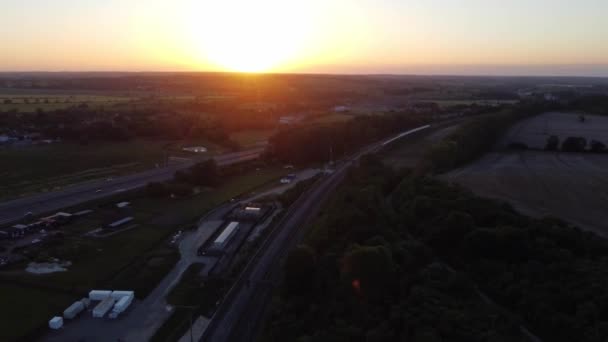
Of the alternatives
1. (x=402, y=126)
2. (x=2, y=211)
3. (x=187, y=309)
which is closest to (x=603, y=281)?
(x=187, y=309)

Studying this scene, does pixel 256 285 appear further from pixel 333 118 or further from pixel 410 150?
pixel 333 118

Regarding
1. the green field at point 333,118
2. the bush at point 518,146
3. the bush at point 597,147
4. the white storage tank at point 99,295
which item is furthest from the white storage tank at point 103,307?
the green field at point 333,118

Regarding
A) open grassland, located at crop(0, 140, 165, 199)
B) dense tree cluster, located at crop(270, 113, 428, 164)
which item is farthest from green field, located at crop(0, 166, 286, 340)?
dense tree cluster, located at crop(270, 113, 428, 164)

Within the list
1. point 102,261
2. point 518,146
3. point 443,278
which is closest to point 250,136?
point 518,146

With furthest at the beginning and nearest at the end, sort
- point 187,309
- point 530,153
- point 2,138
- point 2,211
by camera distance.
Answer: point 2,138, point 530,153, point 2,211, point 187,309

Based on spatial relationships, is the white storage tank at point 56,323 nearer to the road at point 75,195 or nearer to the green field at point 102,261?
the green field at point 102,261

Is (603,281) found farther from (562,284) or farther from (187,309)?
(187,309)

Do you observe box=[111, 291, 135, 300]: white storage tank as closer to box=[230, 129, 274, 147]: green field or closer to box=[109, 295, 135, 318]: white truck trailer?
box=[109, 295, 135, 318]: white truck trailer
